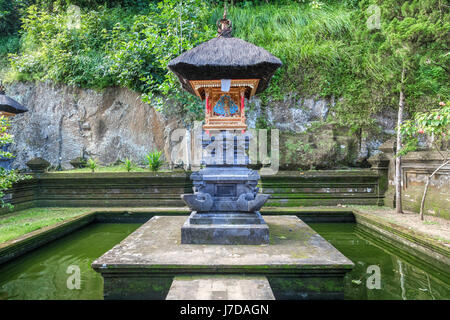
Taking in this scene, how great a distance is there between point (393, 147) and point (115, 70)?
8.36 meters

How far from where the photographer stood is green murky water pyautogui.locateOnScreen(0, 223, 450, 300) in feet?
9.42

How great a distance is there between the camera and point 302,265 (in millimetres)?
2734

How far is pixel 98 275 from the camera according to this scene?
132 inches

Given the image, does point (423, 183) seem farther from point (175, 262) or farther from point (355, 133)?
point (175, 262)

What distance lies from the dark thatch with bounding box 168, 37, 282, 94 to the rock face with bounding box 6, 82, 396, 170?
5.10 m

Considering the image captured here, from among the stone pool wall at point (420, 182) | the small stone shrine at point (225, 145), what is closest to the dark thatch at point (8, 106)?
the small stone shrine at point (225, 145)

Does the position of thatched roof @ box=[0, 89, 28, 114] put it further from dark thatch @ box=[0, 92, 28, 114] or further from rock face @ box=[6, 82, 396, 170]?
rock face @ box=[6, 82, 396, 170]

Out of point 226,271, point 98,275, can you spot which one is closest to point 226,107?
point 226,271

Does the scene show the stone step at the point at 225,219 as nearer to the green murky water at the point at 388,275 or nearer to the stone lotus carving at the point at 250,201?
the stone lotus carving at the point at 250,201

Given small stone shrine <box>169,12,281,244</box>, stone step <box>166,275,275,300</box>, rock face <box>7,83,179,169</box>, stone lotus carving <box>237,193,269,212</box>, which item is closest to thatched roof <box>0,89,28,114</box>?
rock face <box>7,83,179,169</box>

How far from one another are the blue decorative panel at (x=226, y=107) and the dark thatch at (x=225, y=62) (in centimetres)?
44

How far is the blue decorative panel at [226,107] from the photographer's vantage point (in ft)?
13.2
